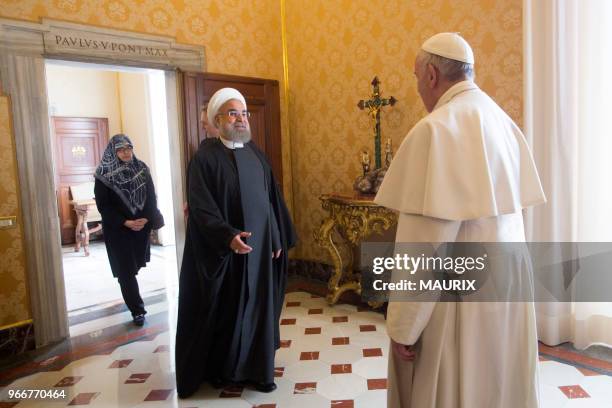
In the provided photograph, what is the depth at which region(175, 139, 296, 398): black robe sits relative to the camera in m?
2.63

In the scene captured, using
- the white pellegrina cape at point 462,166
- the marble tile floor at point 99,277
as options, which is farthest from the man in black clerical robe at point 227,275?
the marble tile floor at point 99,277

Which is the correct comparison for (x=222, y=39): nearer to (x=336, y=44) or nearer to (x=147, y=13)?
(x=147, y=13)

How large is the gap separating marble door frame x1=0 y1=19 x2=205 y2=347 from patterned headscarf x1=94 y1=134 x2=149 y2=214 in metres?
0.42

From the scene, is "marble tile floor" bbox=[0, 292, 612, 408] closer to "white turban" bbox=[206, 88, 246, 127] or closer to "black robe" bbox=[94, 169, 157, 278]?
"black robe" bbox=[94, 169, 157, 278]

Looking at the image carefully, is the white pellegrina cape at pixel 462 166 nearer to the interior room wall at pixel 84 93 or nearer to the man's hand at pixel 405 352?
the man's hand at pixel 405 352

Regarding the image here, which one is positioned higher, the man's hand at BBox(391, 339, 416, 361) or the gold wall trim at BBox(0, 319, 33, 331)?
the man's hand at BBox(391, 339, 416, 361)

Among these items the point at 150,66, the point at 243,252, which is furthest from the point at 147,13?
the point at 243,252

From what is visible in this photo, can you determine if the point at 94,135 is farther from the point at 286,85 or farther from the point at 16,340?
the point at 16,340

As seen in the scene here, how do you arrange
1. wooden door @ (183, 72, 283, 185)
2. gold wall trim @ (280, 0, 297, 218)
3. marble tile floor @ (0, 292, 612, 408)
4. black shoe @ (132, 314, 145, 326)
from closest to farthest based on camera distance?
marble tile floor @ (0, 292, 612, 408), black shoe @ (132, 314, 145, 326), wooden door @ (183, 72, 283, 185), gold wall trim @ (280, 0, 297, 218)

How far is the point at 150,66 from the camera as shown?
159 inches

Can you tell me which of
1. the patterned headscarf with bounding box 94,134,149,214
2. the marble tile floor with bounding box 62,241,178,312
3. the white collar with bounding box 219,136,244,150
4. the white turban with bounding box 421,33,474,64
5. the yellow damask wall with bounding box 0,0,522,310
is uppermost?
the yellow damask wall with bounding box 0,0,522,310

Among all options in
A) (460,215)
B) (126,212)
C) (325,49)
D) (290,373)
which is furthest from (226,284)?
(325,49)

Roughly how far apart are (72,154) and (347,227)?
6985 mm

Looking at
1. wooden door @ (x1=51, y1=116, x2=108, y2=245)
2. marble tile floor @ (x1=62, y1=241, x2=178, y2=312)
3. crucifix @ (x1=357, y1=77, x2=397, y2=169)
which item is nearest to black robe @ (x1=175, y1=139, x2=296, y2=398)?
crucifix @ (x1=357, y1=77, x2=397, y2=169)
